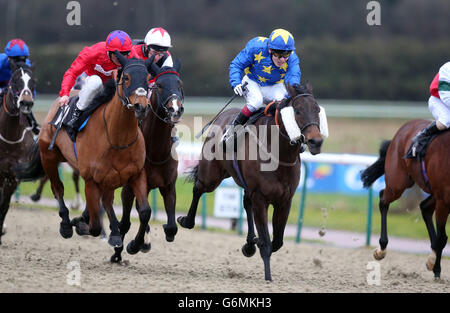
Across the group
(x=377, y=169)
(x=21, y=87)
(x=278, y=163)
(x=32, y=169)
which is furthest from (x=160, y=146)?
(x=377, y=169)

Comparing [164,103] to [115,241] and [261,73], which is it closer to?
[261,73]

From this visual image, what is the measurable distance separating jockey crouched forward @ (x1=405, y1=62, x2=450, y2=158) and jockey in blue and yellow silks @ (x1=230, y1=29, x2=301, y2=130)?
4.68 ft

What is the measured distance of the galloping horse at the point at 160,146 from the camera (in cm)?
620

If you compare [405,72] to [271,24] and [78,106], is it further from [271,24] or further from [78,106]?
[78,106]

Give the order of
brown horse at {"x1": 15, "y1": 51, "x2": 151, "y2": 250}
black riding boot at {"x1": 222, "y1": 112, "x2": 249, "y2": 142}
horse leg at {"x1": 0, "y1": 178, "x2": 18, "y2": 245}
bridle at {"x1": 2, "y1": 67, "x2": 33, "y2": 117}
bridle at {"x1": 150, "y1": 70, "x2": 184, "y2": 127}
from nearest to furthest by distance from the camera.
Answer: brown horse at {"x1": 15, "y1": 51, "x2": 151, "y2": 250}
bridle at {"x1": 150, "y1": 70, "x2": 184, "y2": 127}
black riding boot at {"x1": 222, "y1": 112, "x2": 249, "y2": 142}
bridle at {"x1": 2, "y1": 67, "x2": 33, "y2": 117}
horse leg at {"x1": 0, "y1": 178, "x2": 18, "y2": 245}

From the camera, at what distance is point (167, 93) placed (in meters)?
6.09

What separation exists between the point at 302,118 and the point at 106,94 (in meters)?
1.79

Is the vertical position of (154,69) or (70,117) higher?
(154,69)

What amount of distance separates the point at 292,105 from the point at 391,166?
2.41 m

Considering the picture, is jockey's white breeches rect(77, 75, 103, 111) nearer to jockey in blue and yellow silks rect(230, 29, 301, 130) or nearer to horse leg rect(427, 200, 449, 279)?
jockey in blue and yellow silks rect(230, 29, 301, 130)

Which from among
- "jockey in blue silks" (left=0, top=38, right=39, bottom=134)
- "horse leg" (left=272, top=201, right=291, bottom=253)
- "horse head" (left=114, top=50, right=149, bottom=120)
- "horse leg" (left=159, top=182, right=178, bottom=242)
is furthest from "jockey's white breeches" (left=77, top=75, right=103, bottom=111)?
"jockey in blue silks" (left=0, top=38, right=39, bottom=134)

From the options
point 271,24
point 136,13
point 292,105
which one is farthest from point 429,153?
point 271,24

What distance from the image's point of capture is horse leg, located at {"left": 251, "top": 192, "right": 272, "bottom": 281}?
612cm

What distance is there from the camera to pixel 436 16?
818 inches
